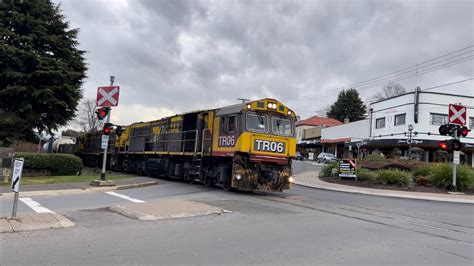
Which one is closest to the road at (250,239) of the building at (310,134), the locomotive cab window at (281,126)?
the locomotive cab window at (281,126)

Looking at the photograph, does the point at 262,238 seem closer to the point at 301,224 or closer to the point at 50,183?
the point at 301,224

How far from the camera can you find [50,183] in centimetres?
1766

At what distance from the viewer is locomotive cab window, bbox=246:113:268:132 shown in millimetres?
15859

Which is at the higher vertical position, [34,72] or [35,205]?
[34,72]

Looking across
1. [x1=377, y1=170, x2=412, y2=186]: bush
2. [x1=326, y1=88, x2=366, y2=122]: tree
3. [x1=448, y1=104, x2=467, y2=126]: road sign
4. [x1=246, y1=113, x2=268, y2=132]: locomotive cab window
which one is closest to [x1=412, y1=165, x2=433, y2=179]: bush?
[x1=377, y1=170, x2=412, y2=186]: bush

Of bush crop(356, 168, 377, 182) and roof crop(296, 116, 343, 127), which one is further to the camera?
roof crop(296, 116, 343, 127)

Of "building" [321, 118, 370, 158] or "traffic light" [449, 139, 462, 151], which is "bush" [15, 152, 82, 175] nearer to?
"traffic light" [449, 139, 462, 151]

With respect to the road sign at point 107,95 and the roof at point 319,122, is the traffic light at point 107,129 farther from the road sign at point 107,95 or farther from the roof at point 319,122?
the roof at point 319,122

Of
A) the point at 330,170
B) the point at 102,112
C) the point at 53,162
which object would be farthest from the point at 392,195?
the point at 53,162

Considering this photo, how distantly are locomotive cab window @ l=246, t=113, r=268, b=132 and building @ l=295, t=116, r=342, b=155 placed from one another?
6040 cm

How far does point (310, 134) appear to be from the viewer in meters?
84.1

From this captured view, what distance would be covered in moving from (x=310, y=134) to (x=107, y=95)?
230 feet

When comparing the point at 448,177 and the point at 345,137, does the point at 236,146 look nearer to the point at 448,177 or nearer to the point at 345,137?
the point at 448,177

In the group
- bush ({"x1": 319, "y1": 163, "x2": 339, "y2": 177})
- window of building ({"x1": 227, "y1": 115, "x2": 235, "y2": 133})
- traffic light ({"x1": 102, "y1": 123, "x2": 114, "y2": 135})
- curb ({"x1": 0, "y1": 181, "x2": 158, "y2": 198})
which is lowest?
curb ({"x1": 0, "y1": 181, "x2": 158, "y2": 198})
